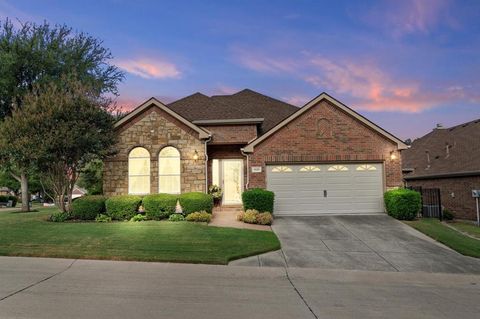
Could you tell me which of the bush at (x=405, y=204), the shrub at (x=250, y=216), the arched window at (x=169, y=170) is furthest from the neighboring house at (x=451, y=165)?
the arched window at (x=169, y=170)

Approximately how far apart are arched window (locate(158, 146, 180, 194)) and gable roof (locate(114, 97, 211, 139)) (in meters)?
1.30

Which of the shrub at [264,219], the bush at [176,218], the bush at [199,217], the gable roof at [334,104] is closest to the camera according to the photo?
the shrub at [264,219]

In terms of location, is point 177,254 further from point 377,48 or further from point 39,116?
point 377,48

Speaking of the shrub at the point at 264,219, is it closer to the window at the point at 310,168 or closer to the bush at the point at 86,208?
the window at the point at 310,168

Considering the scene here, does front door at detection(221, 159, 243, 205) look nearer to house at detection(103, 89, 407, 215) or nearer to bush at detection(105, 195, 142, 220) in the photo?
house at detection(103, 89, 407, 215)

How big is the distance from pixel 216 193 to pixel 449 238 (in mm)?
9659

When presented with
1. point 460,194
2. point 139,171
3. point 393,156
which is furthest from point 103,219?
point 460,194

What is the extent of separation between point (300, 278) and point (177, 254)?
10.6 feet

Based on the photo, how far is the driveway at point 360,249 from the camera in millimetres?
9703

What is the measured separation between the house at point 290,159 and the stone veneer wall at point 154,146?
44 millimetres

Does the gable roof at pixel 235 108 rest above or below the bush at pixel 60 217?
above

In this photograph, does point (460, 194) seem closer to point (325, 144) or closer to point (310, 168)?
point (325, 144)

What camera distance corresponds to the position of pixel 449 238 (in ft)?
42.3

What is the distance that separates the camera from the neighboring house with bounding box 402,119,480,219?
2158 centimetres
